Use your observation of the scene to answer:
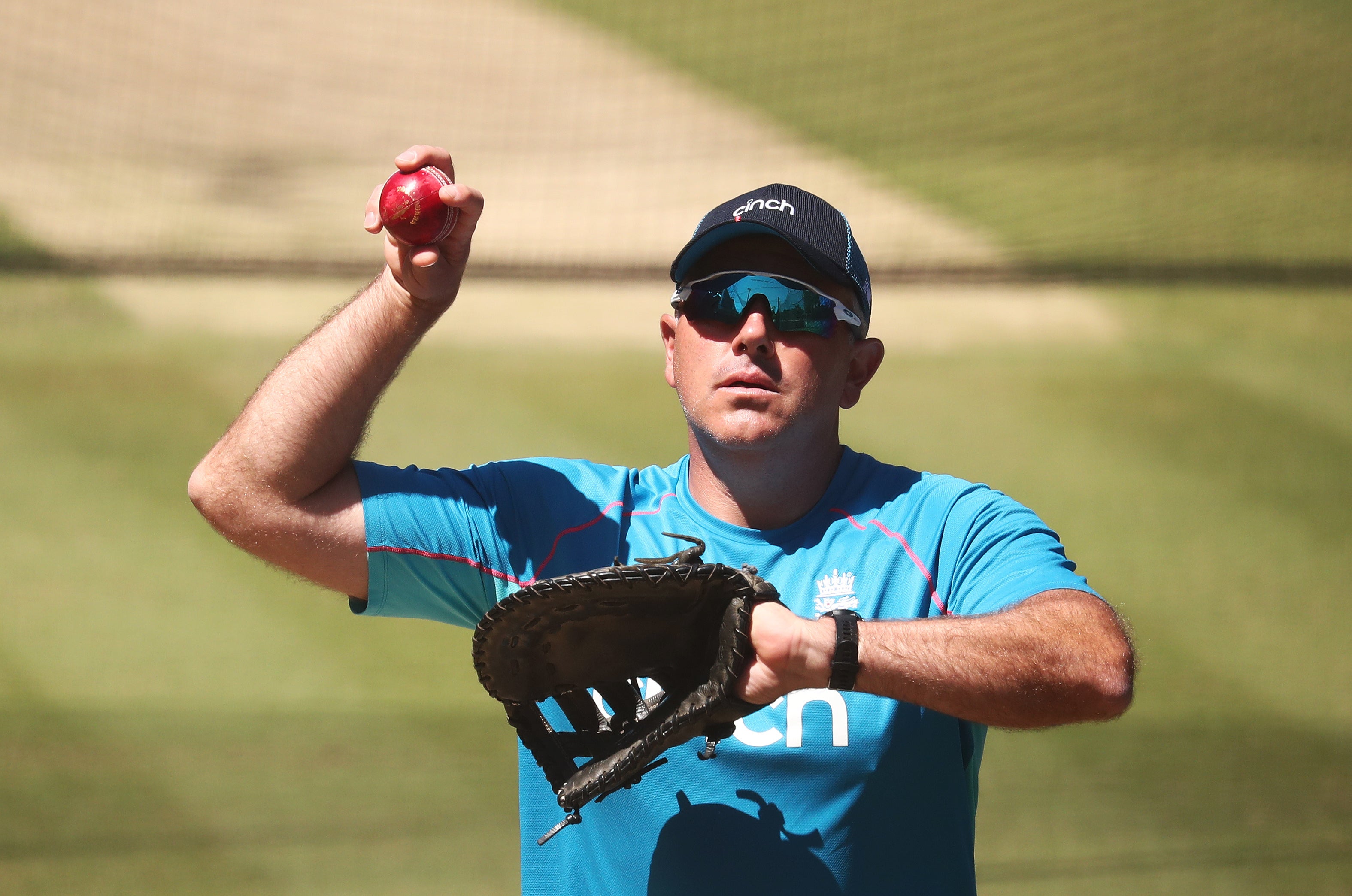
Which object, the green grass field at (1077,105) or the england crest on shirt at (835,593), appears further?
the green grass field at (1077,105)

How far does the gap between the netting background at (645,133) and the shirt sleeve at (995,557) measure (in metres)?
2.90

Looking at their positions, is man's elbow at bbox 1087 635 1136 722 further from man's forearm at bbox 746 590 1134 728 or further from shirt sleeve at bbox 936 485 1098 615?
shirt sleeve at bbox 936 485 1098 615

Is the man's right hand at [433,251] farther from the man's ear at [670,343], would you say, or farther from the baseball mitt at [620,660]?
the baseball mitt at [620,660]

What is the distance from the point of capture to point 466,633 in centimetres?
405

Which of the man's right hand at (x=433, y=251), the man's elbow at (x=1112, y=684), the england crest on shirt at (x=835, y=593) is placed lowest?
the man's elbow at (x=1112, y=684)

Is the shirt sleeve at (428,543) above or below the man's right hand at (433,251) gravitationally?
below

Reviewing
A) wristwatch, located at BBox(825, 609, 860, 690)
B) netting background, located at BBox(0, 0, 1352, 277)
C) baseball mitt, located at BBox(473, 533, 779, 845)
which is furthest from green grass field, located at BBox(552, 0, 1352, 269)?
wristwatch, located at BBox(825, 609, 860, 690)

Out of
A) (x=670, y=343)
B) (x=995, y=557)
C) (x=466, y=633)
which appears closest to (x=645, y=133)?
(x=466, y=633)

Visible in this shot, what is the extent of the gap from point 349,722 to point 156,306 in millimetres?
1973

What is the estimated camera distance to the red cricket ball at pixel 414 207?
1692mm

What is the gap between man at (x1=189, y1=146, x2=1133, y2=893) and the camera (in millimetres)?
1621

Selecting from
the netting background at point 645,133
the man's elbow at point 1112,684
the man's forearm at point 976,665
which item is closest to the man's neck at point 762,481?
the man's forearm at point 976,665

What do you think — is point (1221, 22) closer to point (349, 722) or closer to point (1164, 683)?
point (1164, 683)

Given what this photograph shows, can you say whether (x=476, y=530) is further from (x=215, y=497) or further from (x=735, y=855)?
(x=735, y=855)
